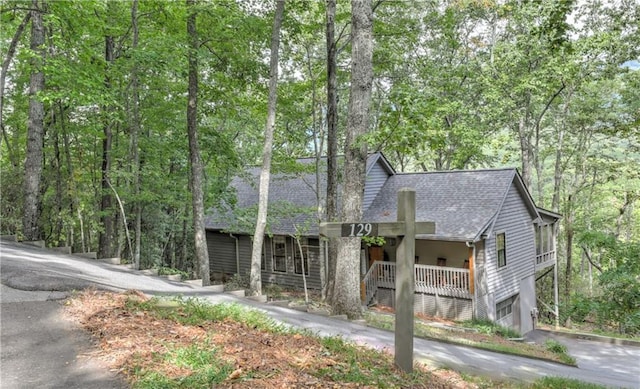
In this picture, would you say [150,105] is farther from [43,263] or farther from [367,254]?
[367,254]

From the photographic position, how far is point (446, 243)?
17.6 meters

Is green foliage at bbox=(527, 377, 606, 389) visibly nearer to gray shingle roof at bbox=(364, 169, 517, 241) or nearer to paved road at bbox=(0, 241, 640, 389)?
paved road at bbox=(0, 241, 640, 389)

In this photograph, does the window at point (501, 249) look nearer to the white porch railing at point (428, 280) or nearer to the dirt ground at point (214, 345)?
the white porch railing at point (428, 280)

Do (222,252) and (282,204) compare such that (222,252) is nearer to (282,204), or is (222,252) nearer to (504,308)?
(282,204)

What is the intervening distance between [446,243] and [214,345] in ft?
48.9

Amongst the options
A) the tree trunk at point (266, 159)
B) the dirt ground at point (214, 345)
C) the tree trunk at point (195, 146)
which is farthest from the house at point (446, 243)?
the dirt ground at point (214, 345)

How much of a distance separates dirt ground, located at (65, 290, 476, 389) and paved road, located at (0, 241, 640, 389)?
0.76 feet

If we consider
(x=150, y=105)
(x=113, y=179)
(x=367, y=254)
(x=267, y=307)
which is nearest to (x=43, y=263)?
(x=267, y=307)

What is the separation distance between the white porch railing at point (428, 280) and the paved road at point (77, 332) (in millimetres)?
6874

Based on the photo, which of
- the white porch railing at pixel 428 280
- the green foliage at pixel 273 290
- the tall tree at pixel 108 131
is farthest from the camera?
the green foliage at pixel 273 290

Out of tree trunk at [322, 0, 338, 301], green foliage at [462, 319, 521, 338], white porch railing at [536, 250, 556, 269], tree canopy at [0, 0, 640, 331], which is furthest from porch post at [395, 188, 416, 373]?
white porch railing at [536, 250, 556, 269]

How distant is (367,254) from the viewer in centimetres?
1794

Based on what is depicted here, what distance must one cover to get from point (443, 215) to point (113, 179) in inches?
473

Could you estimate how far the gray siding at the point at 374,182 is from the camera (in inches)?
739
